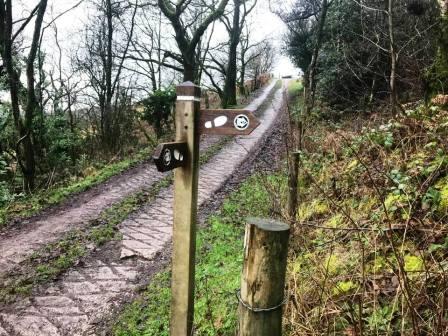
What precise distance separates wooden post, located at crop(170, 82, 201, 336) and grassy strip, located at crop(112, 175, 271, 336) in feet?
0.69

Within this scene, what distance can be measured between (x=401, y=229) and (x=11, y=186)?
939 cm

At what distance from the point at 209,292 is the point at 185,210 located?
64.6 inches

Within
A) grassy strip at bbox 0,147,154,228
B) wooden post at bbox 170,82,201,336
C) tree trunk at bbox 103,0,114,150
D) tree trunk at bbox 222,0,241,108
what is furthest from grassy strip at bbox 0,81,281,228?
tree trunk at bbox 222,0,241,108

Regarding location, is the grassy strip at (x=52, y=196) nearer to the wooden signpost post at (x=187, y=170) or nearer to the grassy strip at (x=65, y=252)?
the grassy strip at (x=65, y=252)

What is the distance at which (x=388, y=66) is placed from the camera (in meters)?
12.1

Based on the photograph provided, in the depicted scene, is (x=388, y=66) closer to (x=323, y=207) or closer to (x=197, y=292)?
(x=323, y=207)

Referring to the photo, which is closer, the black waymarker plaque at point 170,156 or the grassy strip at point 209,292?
the black waymarker plaque at point 170,156

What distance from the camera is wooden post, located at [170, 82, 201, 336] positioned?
2.59 metres

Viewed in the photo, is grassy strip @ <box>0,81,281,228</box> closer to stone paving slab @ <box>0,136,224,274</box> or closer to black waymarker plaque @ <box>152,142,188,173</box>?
stone paving slab @ <box>0,136,224,274</box>

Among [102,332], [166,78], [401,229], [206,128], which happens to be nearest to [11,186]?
[102,332]

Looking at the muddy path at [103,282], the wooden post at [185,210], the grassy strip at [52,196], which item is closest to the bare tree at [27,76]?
the grassy strip at [52,196]

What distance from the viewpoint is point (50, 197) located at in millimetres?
7629

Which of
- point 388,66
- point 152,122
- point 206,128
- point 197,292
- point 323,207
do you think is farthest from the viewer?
point 152,122

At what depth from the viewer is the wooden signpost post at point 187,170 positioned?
2.59 meters
